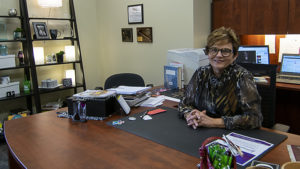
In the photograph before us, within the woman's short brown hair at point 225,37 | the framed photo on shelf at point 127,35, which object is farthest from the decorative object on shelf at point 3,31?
the woman's short brown hair at point 225,37

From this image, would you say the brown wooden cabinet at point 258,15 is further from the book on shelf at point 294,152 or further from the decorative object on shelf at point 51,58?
the decorative object on shelf at point 51,58

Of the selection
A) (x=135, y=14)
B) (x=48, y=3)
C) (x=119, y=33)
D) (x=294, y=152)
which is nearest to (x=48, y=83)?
(x=48, y=3)

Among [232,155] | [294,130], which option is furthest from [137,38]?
[232,155]

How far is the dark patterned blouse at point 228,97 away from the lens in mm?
1610

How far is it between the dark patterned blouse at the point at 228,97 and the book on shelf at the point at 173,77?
0.73m

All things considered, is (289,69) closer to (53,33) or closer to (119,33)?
(119,33)

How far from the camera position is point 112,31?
4.77 metres

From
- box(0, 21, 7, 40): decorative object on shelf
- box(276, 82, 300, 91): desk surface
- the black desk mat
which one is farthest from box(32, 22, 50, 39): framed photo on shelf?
box(276, 82, 300, 91): desk surface

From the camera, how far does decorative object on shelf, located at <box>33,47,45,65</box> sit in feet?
12.8

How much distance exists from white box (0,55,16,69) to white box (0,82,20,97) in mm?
264

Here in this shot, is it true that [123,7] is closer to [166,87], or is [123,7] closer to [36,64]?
[36,64]

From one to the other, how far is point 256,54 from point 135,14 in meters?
1.94

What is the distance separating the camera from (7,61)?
356cm

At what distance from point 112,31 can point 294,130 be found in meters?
3.23
